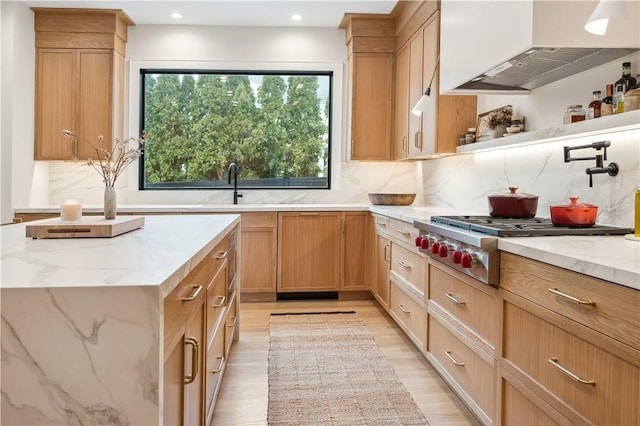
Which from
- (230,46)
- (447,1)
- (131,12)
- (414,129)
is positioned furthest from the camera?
(230,46)

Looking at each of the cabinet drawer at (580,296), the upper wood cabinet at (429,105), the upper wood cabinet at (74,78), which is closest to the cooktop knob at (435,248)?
the cabinet drawer at (580,296)

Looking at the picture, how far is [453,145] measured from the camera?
143 inches

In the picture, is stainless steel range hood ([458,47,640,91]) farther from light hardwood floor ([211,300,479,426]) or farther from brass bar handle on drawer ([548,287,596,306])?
light hardwood floor ([211,300,479,426])

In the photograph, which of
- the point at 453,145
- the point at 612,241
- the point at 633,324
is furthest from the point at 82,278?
the point at 453,145

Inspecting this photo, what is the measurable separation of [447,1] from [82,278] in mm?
2619

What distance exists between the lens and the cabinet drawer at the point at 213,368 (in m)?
1.90

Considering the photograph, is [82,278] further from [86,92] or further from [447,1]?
[86,92]

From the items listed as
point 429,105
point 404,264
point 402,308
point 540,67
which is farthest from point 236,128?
point 540,67

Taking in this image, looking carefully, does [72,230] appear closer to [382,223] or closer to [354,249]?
[382,223]

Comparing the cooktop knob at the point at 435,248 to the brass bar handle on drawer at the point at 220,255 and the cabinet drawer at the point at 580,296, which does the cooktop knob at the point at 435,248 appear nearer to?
the cabinet drawer at the point at 580,296

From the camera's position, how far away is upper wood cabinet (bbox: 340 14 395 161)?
4609 mm

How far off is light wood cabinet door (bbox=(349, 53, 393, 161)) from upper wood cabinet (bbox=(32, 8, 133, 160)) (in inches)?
91.6

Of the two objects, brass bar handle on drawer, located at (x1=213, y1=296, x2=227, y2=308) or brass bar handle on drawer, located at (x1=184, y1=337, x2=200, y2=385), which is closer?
brass bar handle on drawer, located at (x1=184, y1=337, x2=200, y2=385)

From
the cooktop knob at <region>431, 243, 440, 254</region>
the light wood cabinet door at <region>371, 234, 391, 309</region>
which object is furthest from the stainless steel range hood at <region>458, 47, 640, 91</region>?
the light wood cabinet door at <region>371, 234, 391, 309</region>
